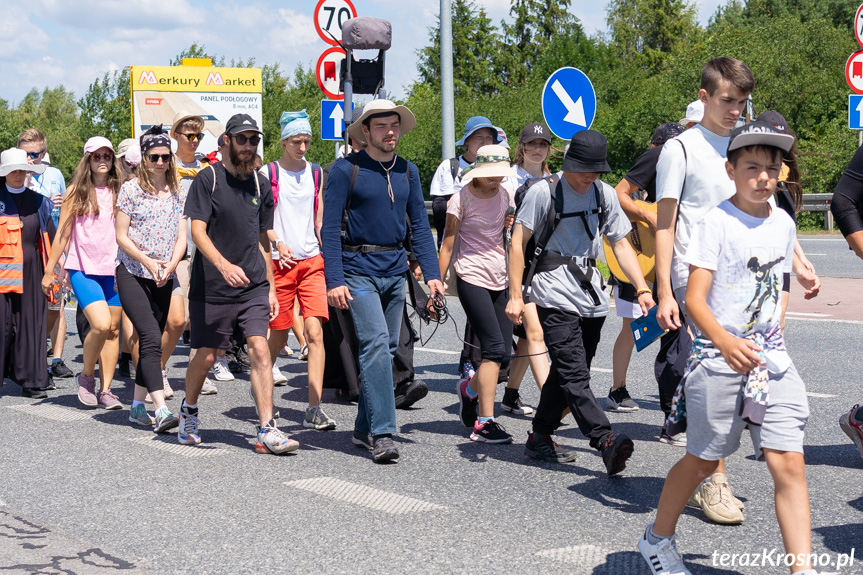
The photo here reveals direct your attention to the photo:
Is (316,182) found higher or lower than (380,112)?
lower

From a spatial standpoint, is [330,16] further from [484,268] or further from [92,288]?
[484,268]

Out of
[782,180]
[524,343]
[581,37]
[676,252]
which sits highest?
[581,37]

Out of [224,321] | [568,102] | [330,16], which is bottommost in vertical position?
[224,321]

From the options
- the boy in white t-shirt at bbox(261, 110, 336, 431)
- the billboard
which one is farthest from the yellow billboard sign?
the boy in white t-shirt at bbox(261, 110, 336, 431)

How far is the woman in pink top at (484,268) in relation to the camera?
265 inches

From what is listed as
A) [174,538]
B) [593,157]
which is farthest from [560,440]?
[174,538]

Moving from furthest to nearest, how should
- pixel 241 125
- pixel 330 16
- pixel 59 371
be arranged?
1. pixel 330 16
2. pixel 59 371
3. pixel 241 125

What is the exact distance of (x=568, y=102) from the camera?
11.3 metres

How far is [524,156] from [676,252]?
315 cm

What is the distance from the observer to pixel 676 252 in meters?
5.18

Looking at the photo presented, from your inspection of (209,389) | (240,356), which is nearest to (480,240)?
(209,389)

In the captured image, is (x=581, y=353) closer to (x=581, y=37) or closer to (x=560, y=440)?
(x=560, y=440)

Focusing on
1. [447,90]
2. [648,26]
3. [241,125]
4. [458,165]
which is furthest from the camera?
[648,26]

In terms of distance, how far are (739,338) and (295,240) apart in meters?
4.55
